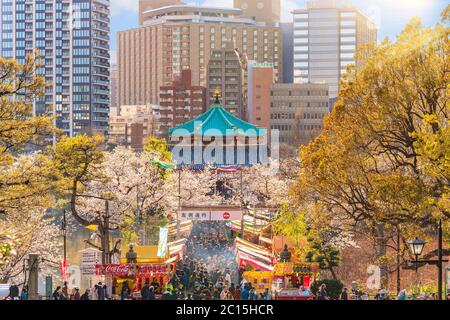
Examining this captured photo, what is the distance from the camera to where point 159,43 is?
19712 cm

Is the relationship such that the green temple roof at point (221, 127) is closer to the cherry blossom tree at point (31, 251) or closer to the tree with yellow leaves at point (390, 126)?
the cherry blossom tree at point (31, 251)

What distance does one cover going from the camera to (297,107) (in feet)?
504

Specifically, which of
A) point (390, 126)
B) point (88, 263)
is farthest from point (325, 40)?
point (390, 126)

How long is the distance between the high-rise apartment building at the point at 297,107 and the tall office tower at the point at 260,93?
3.85ft

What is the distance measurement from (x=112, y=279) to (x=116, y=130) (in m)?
160

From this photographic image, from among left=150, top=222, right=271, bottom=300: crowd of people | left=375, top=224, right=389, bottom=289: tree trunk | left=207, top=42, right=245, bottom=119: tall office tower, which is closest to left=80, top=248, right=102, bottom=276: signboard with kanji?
left=150, top=222, right=271, bottom=300: crowd of people

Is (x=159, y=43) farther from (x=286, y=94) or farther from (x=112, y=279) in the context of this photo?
(x=112, y=279)

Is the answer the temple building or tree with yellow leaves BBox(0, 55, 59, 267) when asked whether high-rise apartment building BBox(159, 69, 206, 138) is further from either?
tree with yellow leaves BBox(0, 55, 59, 267)

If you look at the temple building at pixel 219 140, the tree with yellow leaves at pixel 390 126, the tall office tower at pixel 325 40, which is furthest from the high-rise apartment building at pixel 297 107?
the tree with yellow leaves at pixel 390 126

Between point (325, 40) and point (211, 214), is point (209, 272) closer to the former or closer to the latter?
point (211, 214)

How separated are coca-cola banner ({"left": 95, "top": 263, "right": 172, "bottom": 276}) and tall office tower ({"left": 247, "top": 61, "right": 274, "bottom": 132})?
392 feet

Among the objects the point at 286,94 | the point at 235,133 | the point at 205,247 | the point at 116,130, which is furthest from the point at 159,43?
the point at 205,247

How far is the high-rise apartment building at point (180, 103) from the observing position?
15725 cm

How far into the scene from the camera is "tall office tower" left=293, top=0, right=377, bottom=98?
19475 cm
